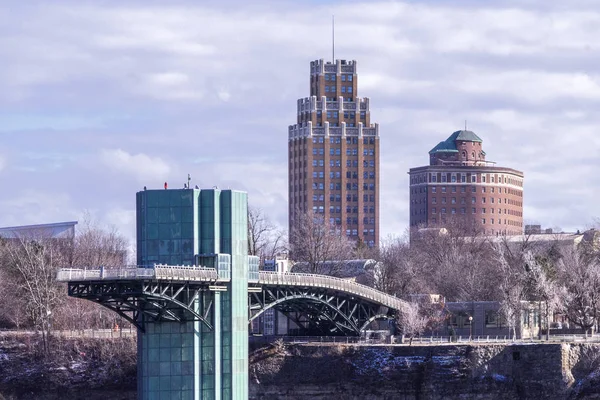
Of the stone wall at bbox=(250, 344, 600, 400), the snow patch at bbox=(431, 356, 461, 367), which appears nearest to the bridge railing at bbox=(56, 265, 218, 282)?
the stone wall at bbox=(250, 344, 600, 400)

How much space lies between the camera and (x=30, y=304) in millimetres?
173000

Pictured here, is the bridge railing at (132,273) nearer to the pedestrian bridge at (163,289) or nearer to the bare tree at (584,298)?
the pedestrian bridge at (163,289)

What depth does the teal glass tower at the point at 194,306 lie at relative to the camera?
117 meters

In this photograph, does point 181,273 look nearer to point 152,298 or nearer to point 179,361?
point 152,298

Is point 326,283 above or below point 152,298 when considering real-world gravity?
above

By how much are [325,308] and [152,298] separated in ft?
137

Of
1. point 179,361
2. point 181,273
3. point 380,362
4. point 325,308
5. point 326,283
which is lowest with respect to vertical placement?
point 380,362

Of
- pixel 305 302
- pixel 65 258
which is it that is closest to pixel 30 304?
pixel 65 258

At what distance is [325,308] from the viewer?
155 m

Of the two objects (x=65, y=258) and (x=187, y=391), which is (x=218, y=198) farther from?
(x=65, y=258)

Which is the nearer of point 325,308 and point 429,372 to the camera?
point 429,372

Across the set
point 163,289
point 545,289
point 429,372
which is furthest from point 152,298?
point 545,289

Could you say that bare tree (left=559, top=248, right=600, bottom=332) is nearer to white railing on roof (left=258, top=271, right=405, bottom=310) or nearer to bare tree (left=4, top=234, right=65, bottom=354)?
white railing on roof (left=258, top=271, right=405, bottom=310)

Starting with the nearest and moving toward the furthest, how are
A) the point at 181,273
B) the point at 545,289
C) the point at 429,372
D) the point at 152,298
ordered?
the point at 181,273 < the point at 152,298 < the point at 429,372 < the point at 545,289
